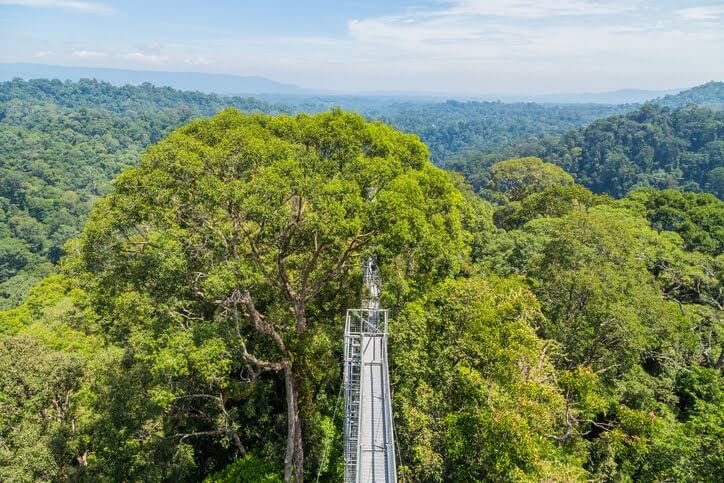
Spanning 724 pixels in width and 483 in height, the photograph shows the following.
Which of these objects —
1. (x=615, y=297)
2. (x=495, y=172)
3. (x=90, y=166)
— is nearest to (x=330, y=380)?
(x=615, y=297)

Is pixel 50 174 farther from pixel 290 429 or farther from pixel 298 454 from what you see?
pixel 290 429

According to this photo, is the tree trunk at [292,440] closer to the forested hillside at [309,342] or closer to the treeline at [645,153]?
the forested hillside at [309,342]

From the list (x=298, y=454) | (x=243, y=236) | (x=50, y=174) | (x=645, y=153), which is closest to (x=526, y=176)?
(x=243, y=236)

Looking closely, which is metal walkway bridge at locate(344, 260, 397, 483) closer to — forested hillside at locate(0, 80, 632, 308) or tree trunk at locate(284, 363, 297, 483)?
tree trunk at locate(284, 363, 297, 483)

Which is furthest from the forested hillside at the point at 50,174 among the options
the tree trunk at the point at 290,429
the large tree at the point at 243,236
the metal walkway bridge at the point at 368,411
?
the metal walkway bridge at the point at 368,411

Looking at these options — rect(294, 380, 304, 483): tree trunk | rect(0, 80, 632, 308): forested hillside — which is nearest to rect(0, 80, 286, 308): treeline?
rect(0, 80, 632, 308): forested hillside
